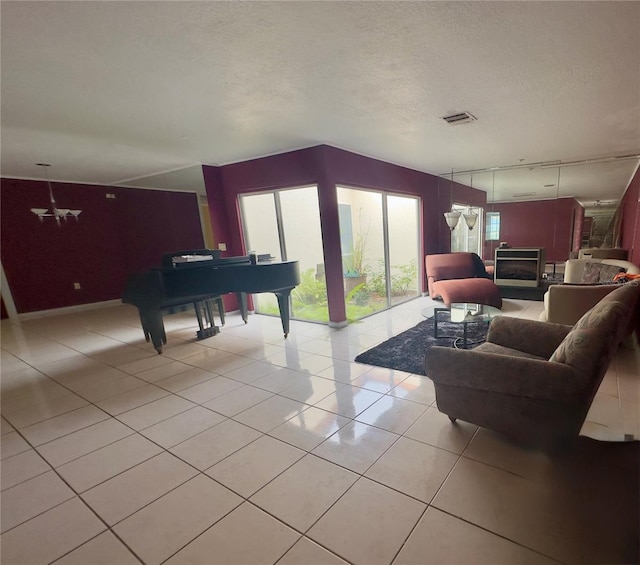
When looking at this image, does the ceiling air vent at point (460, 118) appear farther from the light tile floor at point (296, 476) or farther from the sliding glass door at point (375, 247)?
the light tile floor at point (296, 476)

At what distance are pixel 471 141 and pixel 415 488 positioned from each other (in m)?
4.09

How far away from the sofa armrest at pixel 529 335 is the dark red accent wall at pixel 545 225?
13.6 feet

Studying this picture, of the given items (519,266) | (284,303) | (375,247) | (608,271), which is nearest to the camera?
(284,303)

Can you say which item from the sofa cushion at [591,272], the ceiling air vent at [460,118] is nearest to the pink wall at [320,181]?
the ceiling air vent at [460,118]

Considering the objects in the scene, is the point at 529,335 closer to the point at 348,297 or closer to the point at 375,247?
the point at 348,297

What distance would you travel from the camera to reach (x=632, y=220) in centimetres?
551

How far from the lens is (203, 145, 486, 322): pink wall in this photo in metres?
3.90

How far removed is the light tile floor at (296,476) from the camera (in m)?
1.24

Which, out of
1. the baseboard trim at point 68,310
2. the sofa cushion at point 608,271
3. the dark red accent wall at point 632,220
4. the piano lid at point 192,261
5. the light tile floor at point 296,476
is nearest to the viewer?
the light tile floor at point 296,476

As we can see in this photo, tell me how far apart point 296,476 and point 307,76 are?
101 inches

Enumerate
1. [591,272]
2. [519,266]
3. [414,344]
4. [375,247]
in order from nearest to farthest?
[414,344], [591,272], [375,247], [519,266]

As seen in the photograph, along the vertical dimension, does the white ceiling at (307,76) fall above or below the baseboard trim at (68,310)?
above

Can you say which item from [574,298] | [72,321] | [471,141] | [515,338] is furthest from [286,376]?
[72,321]

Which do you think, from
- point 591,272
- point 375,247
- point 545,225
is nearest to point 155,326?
point 375,247
